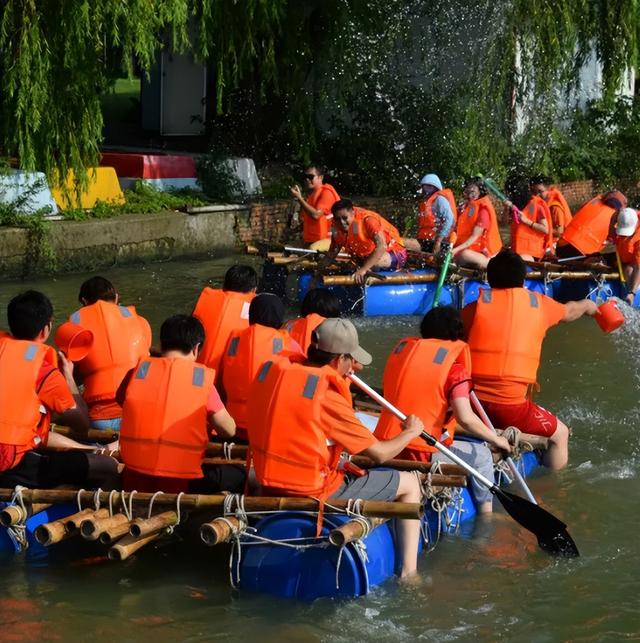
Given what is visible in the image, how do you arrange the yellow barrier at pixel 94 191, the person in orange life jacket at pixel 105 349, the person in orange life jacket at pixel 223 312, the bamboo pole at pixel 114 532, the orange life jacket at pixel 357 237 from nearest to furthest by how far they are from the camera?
the bamboo pole at pixel 114 532, the person in orange life jacket at pixel 105 349, the person in orange life jacket at pixel 223 312, the orange life jacket at pixel 357 237, the yellow barrier at pixel 94 191

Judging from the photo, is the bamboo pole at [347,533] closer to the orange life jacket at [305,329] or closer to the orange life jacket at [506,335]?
the orange life jacket at [305,329]

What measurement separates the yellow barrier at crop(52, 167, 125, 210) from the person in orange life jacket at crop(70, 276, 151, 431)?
761 centimetres

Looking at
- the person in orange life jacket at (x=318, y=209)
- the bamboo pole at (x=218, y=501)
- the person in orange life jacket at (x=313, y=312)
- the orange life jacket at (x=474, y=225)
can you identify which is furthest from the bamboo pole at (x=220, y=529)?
the orange life jacket at (x=474, y=225)

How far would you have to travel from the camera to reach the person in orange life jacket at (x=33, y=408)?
700 cm

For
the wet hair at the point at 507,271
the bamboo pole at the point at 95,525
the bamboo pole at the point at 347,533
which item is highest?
the wet hair at the point at 507,271

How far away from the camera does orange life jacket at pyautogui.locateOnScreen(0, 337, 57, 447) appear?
698cm

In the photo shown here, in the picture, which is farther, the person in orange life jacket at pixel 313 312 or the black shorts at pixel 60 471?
the person in orange life jacket at pixel 313 312

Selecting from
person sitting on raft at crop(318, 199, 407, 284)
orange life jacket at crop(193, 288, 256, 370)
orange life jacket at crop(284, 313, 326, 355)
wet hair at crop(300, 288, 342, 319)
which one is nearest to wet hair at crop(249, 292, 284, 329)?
orange life jacket at crop(284, 313, 326, 355)

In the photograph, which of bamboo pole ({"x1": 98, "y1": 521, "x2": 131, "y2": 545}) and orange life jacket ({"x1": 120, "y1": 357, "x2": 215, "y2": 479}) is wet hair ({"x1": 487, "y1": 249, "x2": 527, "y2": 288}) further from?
bamboo pole ({"x1": 98, "y1": 521, "x2": 131, "y2": 545})

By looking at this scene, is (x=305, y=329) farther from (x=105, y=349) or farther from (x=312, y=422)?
(x=312, y=422)

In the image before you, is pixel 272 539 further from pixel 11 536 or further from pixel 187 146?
pixel 187 146

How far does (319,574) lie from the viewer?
659 cm

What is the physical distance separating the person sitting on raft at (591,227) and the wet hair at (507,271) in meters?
5.86

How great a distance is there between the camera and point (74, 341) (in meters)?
8.03
